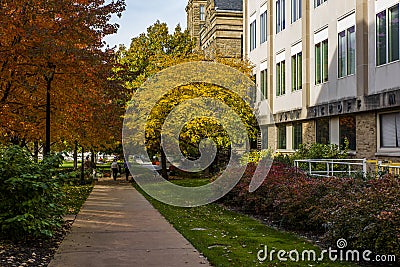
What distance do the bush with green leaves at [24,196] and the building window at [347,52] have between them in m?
15.9

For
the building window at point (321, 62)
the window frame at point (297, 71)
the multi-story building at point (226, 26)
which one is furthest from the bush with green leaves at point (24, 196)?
the multi-story building at point (226, 26)

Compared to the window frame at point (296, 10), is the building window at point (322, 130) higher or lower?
lower

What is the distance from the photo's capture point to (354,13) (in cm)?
2392

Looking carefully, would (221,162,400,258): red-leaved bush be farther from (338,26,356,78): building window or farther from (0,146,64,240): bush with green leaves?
(338,26,356,78): building window

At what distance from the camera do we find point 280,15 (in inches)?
1342

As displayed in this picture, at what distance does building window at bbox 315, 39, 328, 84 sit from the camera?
27.4m

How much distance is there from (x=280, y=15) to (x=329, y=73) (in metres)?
8.84

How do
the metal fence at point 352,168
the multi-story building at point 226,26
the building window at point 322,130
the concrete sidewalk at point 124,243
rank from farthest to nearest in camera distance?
the multi-story building at point 226,26 → the building window at point 322,130 → the metal fence at point 352,168 → the concrete sidewalk at point 124,243

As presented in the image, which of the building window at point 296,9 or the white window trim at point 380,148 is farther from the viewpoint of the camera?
the building window at point 296,9

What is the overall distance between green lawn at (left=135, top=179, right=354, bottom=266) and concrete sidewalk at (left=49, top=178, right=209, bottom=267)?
0.30m

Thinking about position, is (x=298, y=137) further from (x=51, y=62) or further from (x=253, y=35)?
(x=51, y=62)

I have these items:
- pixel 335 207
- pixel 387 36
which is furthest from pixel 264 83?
pixel 335 207

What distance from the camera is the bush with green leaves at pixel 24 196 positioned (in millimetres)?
11016

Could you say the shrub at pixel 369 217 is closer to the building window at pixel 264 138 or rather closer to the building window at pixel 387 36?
the building window at pixel 387 36
